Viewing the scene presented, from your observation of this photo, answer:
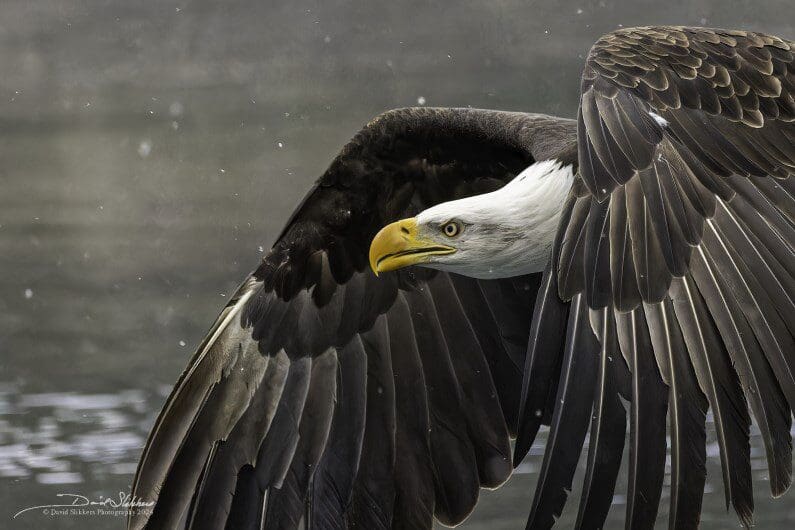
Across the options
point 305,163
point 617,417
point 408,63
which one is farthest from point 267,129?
point 617,417

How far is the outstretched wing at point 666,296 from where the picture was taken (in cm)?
300

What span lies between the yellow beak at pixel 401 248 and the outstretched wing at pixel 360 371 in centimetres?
49

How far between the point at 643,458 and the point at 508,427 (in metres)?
1.83

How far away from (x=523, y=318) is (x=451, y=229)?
0.79m

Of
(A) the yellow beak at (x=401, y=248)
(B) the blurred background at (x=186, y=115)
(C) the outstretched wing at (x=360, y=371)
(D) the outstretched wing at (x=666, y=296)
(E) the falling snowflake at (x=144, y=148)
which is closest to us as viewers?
(D) the outstretched wing at (x=666, y=296)

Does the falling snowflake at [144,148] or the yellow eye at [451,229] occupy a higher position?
the yellow eye at [451,229]

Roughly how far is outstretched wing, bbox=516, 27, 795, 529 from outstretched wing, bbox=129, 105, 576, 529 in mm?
867

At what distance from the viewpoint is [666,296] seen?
3.21 m

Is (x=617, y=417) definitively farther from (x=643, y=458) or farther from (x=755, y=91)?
(x=755, y=91)

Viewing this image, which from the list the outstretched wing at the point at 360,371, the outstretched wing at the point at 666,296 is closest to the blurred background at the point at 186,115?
the outstretched wing at the point at 360,371

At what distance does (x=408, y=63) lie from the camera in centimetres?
1104

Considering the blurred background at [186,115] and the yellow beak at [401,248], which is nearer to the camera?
the yellow beak at [401,248]

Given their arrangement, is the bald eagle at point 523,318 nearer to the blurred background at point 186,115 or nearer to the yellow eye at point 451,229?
the yellow eye at point 451,229

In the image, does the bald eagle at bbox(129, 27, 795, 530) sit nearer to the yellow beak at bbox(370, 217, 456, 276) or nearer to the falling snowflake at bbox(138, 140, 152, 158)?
the yellow beak at bbox(370, 217, 456, 276)
